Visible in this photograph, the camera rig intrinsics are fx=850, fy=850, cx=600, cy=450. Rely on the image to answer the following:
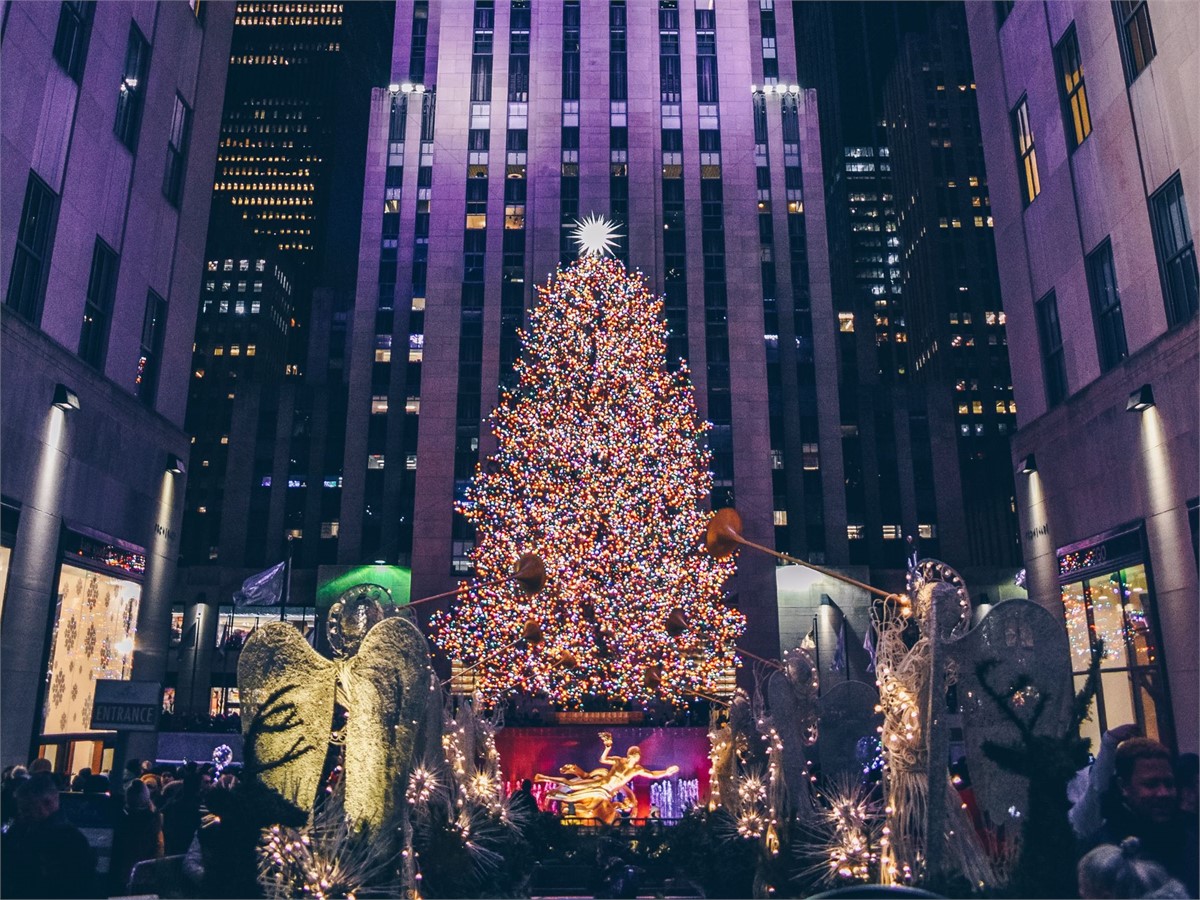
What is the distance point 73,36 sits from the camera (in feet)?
57.2

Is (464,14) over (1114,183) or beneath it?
over

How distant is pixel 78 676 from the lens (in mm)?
17875

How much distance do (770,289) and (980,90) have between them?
30.3m

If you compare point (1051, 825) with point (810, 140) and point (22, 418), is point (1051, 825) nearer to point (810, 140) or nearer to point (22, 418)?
point (22, 418)

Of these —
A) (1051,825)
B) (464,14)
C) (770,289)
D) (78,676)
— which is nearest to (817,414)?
(770,289)

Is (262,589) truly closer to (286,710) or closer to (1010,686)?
(286,710)

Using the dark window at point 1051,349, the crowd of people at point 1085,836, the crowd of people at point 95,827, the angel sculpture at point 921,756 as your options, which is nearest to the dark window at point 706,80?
the dark window at point 1051,349

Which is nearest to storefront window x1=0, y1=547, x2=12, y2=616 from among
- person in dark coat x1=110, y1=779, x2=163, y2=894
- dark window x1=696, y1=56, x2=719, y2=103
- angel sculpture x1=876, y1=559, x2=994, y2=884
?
person in dark coat x1=110, y1=779, x2=163, y2=894

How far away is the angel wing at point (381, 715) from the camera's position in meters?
7.46

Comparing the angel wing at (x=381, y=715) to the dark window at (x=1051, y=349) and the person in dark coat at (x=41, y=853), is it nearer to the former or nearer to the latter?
the person in dark coat at (x=41, y=853)

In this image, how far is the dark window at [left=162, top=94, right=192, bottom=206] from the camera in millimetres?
23078

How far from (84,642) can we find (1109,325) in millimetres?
23015

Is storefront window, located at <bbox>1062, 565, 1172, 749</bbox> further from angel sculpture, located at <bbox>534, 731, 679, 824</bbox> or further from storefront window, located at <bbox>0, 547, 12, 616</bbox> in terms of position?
storefront window, located at <bbox>0, 547, 12, 616</bbox>

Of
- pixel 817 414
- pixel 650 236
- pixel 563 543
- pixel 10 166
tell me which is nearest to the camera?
pixel 10 166
